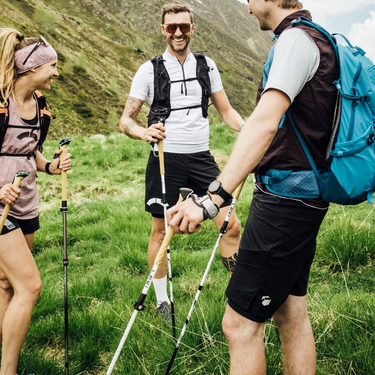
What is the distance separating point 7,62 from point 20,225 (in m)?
1.51

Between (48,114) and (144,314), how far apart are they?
2.33m

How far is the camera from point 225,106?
198 inches

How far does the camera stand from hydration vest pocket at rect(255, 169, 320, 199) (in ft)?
7.61

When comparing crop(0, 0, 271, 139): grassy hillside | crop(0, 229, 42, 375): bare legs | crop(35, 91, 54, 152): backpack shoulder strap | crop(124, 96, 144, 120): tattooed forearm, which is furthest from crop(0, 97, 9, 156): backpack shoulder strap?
crop(0, 0, 271, 139): grassy hillside

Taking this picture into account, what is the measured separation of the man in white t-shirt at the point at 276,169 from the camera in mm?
2068

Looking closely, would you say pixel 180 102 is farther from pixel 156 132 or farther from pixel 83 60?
pixel 83 60

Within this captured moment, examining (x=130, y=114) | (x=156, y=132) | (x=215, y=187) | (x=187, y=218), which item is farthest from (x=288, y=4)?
(x=130, y=114)

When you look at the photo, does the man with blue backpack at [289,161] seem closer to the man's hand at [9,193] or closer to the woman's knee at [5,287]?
the man's hand at [9,193]

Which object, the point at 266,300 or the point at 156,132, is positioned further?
the point at 156,132

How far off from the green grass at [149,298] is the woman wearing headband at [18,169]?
0.44 meters

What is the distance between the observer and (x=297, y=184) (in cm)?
232

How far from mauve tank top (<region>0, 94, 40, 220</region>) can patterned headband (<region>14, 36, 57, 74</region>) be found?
0.32 meters

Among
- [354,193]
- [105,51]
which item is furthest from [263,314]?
[105,51]

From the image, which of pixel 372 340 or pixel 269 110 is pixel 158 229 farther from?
pixel 269 110
